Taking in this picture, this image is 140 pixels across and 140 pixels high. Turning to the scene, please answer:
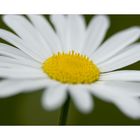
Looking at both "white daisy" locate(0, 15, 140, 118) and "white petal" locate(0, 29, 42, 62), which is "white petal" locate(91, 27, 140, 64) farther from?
"white petal" locate(0, 29, 42, 62)

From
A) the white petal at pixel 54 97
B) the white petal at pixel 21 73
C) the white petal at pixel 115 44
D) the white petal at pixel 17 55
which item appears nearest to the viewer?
the white petal at pixel 54 97

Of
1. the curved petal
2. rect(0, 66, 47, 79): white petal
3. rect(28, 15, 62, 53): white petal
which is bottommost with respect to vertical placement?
rect(0, 66, 47, 79): white petal

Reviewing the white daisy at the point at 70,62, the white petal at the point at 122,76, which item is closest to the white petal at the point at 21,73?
the white daisy at the point at 70,62

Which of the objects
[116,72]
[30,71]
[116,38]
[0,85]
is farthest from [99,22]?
[0,85]

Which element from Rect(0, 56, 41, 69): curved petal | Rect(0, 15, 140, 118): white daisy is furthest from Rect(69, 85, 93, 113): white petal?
Rect(0, 56, 41, 69): curved petal

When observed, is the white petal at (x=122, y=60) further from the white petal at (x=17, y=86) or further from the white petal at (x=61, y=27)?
the white petal at (x=17, y=86)

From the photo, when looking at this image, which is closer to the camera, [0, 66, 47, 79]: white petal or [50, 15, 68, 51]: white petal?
[0, 66, 47, 79]: white petal
